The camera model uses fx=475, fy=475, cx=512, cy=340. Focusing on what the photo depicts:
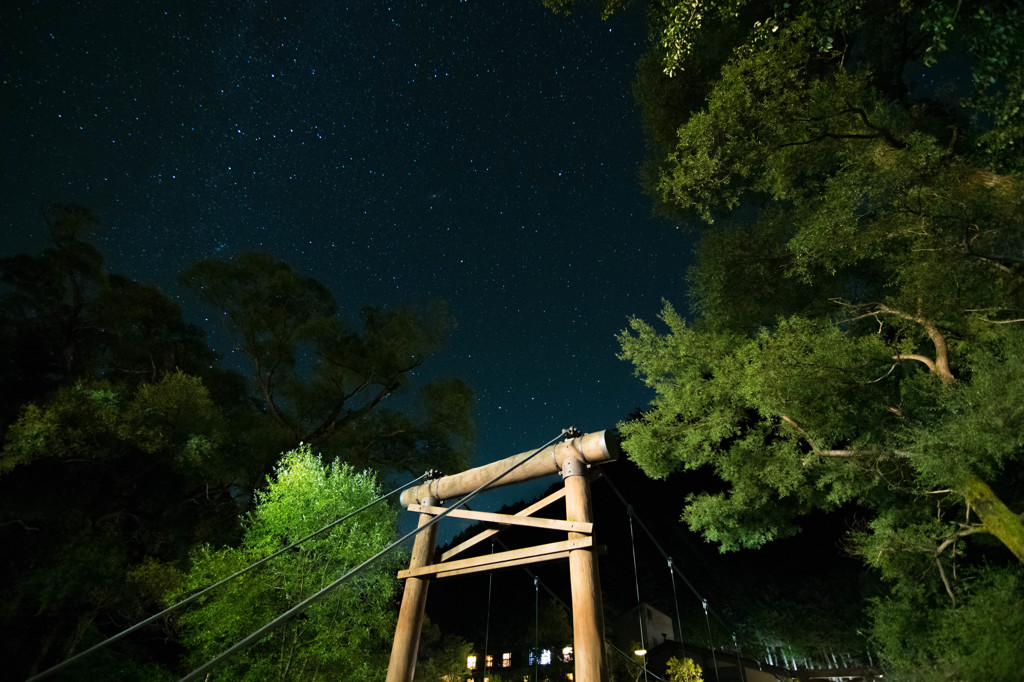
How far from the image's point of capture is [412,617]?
5.31 m

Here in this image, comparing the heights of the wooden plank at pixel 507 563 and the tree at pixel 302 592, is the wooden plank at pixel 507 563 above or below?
below

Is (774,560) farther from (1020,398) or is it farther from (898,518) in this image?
(1020,398)

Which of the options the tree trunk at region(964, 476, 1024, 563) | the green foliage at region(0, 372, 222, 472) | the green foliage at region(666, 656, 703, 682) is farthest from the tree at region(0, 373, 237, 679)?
the green foliage at region(666, 656, 703, 682)

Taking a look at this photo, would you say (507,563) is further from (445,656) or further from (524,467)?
(445,656)

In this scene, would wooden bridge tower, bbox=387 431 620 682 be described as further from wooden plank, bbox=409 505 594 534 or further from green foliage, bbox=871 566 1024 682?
green foliage, bbox=871 566 1024 682

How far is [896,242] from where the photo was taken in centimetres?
834

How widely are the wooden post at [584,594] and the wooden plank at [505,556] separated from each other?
0.06 metres

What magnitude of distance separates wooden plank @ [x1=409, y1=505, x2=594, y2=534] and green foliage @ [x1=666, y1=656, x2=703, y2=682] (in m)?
20.0

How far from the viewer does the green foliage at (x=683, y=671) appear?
20.6 meters

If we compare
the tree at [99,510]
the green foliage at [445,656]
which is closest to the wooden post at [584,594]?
the tree at [99,510]

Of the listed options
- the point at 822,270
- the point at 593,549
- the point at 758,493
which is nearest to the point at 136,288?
the point at 593,549

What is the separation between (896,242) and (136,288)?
64.1 feet

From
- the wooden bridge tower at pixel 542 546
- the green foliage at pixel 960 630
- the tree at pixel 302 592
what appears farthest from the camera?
the tree at pixel 302 592

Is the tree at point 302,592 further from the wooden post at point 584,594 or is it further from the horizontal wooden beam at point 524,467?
the wooden post at point 584,594
